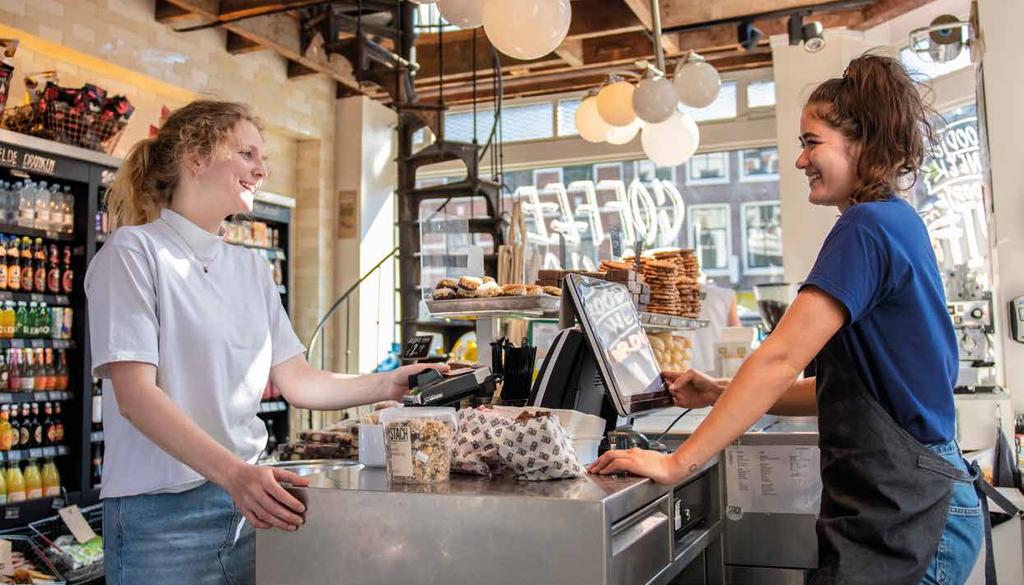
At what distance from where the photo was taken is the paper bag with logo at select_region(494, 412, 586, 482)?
1.72 metres

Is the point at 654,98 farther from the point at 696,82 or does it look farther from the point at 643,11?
the point at 643,11

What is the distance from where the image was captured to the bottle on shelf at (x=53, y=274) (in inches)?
221

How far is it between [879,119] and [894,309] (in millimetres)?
344

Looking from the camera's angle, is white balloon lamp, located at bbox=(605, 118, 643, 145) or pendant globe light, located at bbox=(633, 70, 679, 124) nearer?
pendant globe light, located at bbox=(633, 70, 679, 124)

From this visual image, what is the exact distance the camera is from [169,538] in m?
1.86

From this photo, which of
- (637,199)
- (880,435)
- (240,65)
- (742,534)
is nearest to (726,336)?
(742,534)

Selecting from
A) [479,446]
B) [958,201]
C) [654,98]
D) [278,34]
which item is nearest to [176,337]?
[479,446]

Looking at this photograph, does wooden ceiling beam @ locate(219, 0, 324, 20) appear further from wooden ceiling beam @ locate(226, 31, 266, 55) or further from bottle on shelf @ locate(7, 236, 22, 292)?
bottle on shelf @ locate(7, 236, 22, 292)

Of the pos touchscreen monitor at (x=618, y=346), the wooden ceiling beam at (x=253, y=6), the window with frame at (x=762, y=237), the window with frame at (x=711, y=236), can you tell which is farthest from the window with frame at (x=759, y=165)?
the pos touchscreen monitor at (x=618, y=346)

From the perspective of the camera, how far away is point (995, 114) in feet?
17.0

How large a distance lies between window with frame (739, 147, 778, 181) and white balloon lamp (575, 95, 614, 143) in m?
3.80

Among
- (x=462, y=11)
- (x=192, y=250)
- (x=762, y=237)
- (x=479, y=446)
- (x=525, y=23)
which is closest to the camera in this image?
(x=479, y=446)

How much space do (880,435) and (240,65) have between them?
25.0 feet

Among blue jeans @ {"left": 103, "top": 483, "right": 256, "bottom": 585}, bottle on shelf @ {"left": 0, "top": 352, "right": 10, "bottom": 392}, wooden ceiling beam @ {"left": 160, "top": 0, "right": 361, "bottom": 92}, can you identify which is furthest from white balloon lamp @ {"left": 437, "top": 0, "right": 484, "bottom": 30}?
wooden ceiling beam @ {"left": 160, "top": 0, "right": 361, "bottom": 92}
